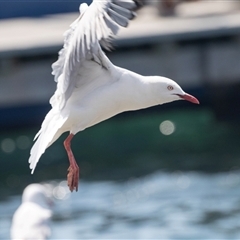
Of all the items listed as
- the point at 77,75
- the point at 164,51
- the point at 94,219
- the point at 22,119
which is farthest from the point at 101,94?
the point at 22,119

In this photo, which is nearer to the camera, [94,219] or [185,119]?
[94,219]

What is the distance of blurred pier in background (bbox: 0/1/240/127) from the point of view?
392 inches

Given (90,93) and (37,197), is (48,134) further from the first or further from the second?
(37,197)

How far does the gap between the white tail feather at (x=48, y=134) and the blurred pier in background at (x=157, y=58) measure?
5.16 meters

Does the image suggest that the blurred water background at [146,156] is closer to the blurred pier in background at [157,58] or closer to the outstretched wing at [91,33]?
the blurred pier in background at [157,58]

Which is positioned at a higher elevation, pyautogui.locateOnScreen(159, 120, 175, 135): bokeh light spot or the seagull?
pyautogui.locateOnScreen(159, 120, 175, 135): bokeh light spot

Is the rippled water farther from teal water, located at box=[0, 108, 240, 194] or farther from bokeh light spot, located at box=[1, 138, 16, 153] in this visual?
bokeh light spot, located at box=[1, 138, 16, 153]

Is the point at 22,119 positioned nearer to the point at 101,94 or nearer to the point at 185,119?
the point at 185,119

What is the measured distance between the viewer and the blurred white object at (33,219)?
5.16 metres

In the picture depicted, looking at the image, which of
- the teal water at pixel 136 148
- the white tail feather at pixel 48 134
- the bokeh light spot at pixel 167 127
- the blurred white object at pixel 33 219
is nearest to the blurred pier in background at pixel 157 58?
the teal water at pixel 136 148

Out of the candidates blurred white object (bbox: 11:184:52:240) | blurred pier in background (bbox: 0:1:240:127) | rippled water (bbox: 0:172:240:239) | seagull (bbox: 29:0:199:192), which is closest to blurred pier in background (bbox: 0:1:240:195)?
blurred pier in background (bbox: 0:1:240:127)

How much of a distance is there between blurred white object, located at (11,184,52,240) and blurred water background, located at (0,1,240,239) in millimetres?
2493

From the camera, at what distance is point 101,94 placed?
4.61 metres

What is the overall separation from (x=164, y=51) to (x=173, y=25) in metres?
0.43
